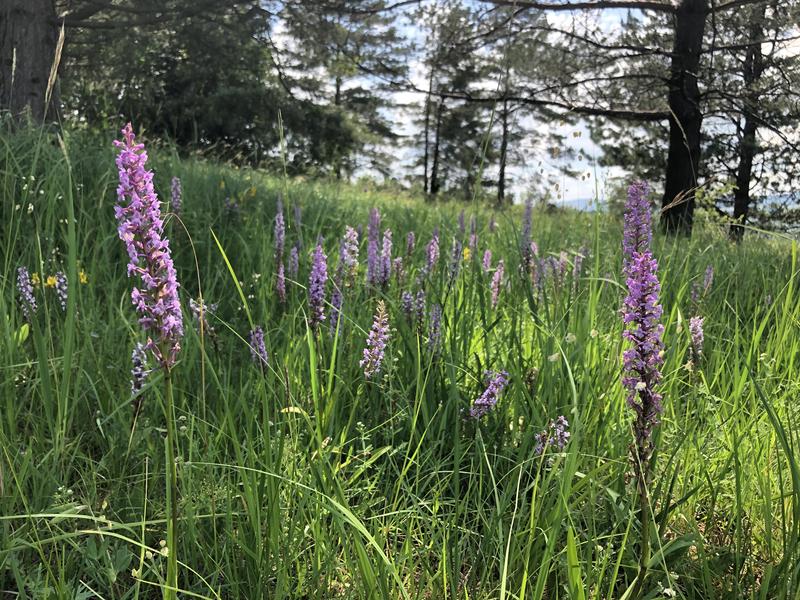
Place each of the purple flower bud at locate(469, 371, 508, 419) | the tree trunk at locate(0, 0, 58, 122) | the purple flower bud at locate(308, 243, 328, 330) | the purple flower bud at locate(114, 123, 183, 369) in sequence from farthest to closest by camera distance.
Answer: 1. the tree trunk at locate(0, 0, 58, 122)
2. the purple flower bud at locate(308, 243, 328, 330)
3. the purple flower bud at locate(469, 371, 508, 419)
4. the purple flower bud at locate(114, 123, 183, 369)

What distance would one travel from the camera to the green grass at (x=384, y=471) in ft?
4.15

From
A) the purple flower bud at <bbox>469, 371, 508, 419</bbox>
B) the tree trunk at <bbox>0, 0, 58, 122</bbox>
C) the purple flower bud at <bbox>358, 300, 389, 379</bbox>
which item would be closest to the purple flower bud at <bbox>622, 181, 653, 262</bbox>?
the purple flower bud at <bbox>469, 371, 508, 419</bbox>

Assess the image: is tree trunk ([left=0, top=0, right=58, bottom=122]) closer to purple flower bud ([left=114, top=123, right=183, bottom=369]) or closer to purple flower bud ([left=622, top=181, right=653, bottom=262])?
purple flower bud ([left=114, top=123, right=183, bottom=369])

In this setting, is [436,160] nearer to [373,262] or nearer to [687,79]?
[687,79]

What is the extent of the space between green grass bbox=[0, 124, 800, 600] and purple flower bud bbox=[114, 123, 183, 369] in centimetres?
6

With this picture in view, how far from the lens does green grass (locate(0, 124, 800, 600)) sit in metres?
1.27

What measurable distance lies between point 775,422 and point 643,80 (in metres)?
11.0

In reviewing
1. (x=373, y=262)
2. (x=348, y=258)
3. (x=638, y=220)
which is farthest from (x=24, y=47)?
(x=638, y=220)

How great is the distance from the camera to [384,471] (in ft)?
5.94

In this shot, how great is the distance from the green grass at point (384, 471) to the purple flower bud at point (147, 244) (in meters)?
0.06

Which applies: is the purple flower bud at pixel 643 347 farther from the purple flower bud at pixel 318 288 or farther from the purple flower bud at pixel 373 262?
the purple flower bud at pixel 373 262

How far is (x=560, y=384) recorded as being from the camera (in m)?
1.93

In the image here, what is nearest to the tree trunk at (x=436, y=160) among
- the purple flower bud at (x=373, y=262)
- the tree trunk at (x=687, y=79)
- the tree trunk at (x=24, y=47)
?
the tree trunk at (x=687, y=79)

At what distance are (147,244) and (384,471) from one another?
1147 millimetres
